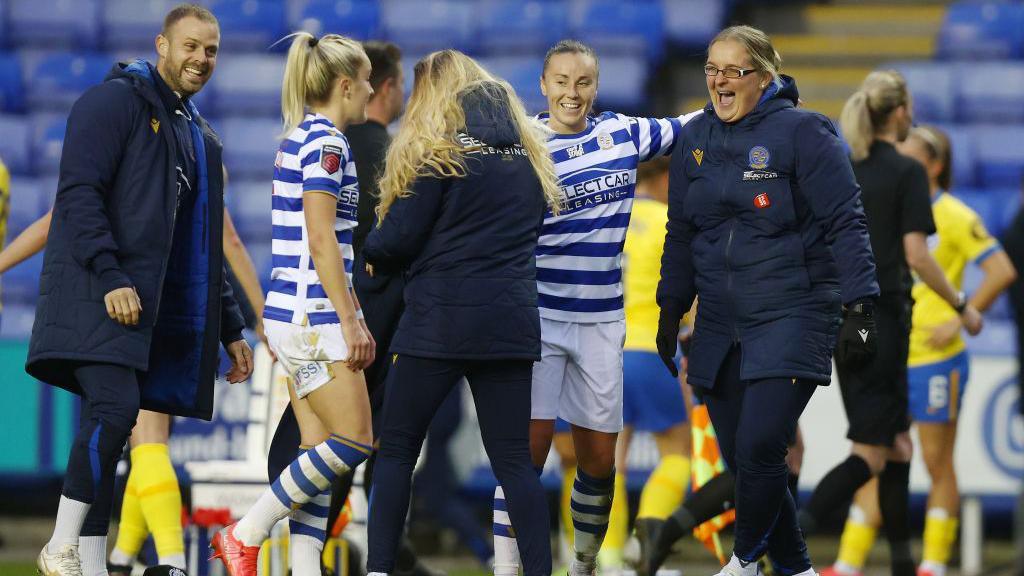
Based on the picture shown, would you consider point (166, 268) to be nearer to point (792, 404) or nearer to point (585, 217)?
point (585, 217)

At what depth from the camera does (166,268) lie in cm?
Result: 492

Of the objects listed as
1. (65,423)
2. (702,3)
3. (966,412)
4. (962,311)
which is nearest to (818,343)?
(962,311)

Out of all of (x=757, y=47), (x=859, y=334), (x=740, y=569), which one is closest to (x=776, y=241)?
(x=859, y=334)

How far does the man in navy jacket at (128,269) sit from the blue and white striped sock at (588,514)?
50.0 inches

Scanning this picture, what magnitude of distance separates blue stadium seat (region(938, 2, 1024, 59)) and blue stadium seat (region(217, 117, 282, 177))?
16.1ft

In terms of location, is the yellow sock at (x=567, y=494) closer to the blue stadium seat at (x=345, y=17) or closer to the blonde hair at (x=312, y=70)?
the blonde hair at (x=312, y=70)

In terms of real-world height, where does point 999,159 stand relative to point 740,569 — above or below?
above

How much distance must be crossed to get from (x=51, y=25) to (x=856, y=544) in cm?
782

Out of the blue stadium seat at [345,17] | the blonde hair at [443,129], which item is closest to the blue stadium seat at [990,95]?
the blue stadium seat at [345,17]

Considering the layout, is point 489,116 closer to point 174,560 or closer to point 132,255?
point 132,255

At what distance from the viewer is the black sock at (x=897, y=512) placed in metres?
6.21

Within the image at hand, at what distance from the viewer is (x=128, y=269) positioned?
15.7 feet

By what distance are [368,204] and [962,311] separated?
2728 millimetres

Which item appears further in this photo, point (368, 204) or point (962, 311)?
point (962, 311)
